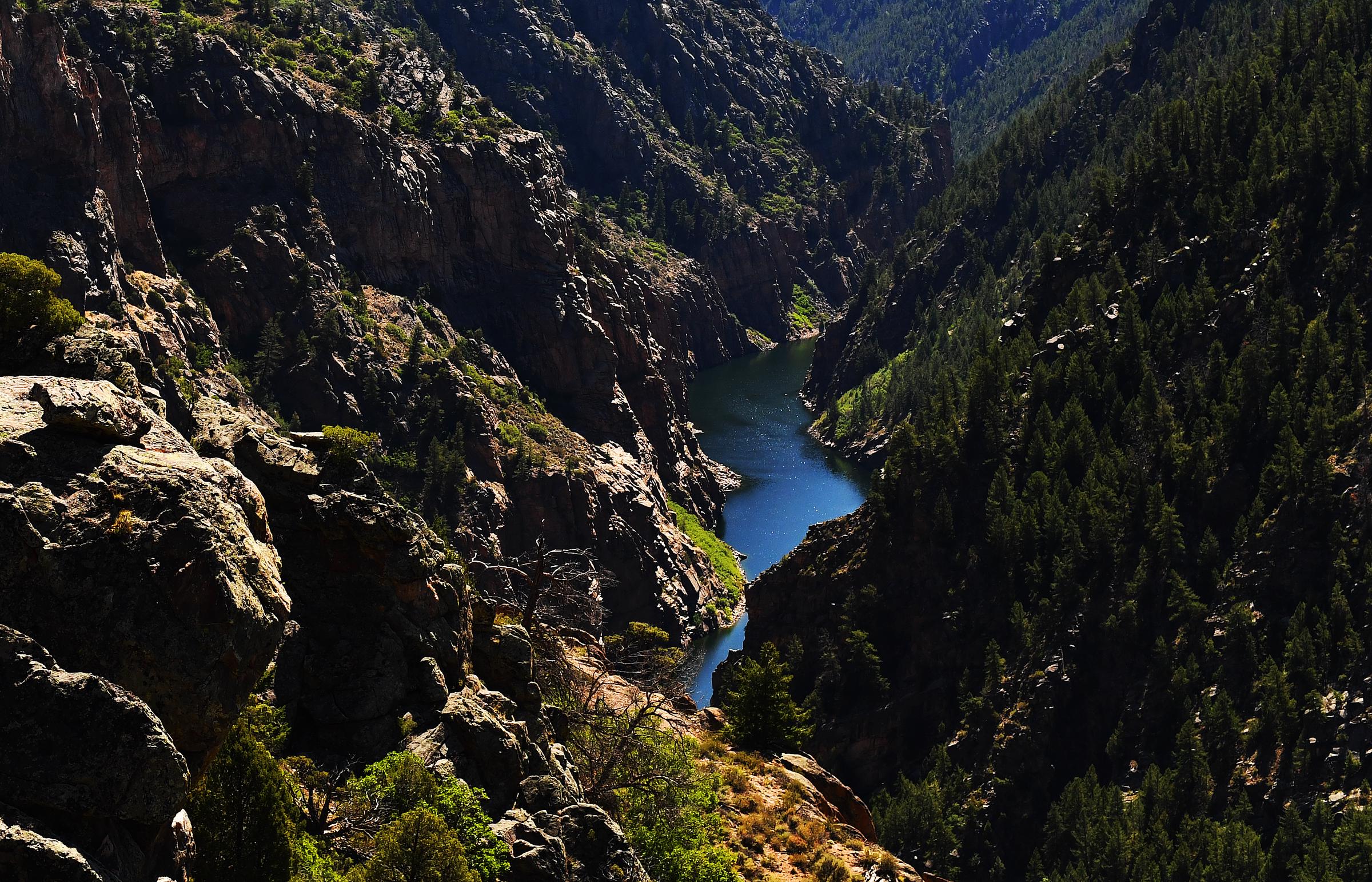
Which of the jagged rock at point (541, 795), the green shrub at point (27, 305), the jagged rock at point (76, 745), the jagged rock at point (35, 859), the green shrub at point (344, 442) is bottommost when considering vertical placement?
the jagged rock at point (35, 859)

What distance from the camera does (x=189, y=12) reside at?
164125 mm

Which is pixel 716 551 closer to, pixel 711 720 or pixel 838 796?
pixel 711 720

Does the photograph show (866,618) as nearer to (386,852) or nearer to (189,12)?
(189,12)

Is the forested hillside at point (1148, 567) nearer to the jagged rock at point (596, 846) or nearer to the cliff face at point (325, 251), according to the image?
the cliff face at point (325, 251)

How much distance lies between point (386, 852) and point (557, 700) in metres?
22.9

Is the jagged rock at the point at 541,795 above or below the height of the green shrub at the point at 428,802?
above

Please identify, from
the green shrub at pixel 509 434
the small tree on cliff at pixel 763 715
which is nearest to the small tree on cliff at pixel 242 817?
the small tree on cliff at pixel 763 715

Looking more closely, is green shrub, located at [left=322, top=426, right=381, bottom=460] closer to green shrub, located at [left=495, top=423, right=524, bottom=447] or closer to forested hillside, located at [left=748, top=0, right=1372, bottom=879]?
forested hillside, located at [left=748, top=0, right=1372, bottom=879]

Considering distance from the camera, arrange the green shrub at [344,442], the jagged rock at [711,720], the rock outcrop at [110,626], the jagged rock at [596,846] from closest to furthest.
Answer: the rock outcrop at [110,626] → the jagged rock at [596,846] → the green shrub at [344,442] → the jagged rock at [711,720]

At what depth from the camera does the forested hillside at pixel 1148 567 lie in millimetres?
112625

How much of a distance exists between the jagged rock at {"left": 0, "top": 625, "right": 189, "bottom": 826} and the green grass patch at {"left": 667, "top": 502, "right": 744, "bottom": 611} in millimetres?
145189

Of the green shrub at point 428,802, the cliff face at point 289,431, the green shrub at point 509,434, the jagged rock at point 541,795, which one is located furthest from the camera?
the green shrub at point 509,434

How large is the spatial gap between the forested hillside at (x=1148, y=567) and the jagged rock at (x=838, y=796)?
141ft

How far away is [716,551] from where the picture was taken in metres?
186
